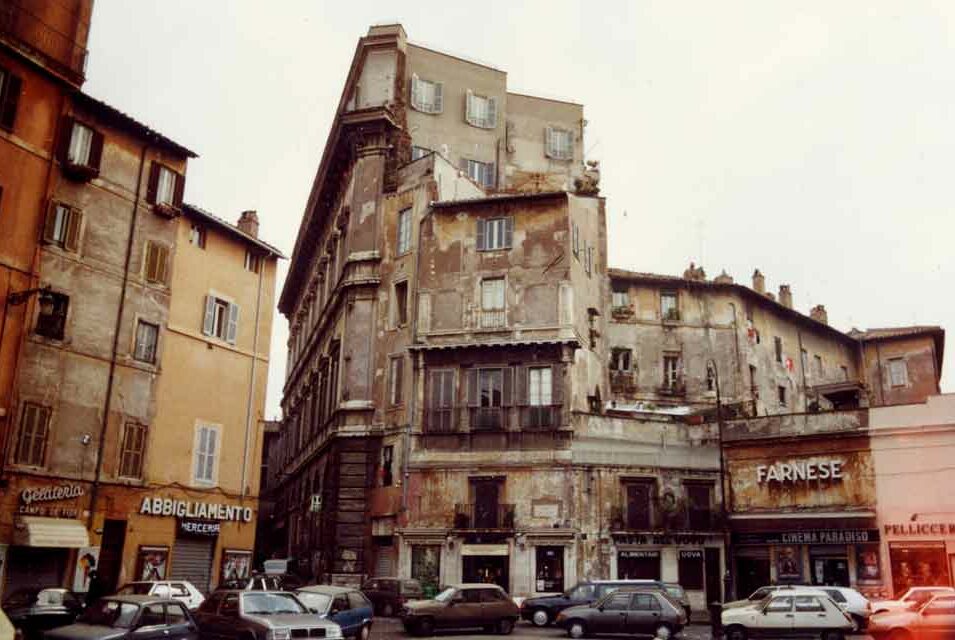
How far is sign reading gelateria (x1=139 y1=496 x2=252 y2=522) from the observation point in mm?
29469

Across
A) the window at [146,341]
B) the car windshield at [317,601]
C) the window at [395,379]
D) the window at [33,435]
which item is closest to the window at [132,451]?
the window at [146,341]

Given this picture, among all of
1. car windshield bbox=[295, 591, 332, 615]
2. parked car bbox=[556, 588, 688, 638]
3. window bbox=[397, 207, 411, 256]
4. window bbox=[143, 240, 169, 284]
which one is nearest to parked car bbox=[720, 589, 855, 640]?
parked car bbox=[556, 588, 688, 638]

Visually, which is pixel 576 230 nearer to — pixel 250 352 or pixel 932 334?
pixel 250 352

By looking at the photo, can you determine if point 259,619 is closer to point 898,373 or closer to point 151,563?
point 151,563

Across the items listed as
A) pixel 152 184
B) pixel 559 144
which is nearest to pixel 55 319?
pixel 152 184

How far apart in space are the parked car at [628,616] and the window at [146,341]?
1658 cm

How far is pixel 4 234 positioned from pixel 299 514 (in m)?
25.2

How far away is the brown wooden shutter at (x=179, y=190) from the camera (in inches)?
1252

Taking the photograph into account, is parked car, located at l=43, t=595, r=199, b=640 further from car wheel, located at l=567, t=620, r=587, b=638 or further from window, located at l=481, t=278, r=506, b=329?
window, located at l=481, t=278, r=506, b=329

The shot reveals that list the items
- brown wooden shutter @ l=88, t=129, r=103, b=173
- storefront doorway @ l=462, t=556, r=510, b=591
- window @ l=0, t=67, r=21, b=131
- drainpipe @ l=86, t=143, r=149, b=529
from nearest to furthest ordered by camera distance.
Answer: window @ l=0, t=67, r=21, b=131 < drainpipe @ l=86, t=143, r=149, b=529 < brown wooden shutter @ l=88, t=129, r=103, b=173 < storefront doorway @ l=462, t=556, r=510, b=591

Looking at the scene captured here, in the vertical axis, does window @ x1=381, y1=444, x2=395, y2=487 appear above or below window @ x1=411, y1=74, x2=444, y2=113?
below

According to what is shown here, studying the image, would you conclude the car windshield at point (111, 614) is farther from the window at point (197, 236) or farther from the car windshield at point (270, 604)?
the window at point (197, 236)

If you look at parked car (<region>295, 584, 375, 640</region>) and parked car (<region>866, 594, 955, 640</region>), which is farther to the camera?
parked car (<region>295, 584, 375, 640</region>)

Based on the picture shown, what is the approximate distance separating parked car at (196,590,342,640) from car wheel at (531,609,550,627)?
36.9 feet
